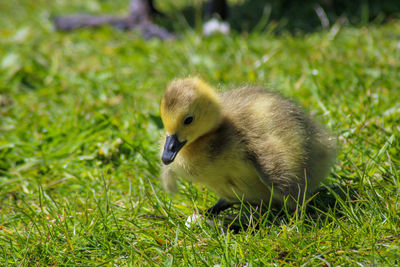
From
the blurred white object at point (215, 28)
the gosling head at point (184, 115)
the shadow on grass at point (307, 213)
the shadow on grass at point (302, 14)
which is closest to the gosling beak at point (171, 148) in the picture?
the gosling head at point (184, 115)

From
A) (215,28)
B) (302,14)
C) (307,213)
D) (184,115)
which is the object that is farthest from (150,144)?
(302,14)

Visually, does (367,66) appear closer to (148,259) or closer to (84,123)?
(84,123)

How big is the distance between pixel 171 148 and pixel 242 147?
0.34 metres

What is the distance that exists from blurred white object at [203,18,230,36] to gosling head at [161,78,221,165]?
2777 mm

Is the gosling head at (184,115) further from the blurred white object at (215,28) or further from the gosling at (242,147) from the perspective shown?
the blurred white object at (215,28)

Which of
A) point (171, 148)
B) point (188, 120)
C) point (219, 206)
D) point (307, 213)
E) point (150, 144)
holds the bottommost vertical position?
point (150, 144)

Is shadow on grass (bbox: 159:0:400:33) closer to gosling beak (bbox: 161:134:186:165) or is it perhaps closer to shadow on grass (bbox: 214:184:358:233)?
shadow on grass (bbox: 214:184:358:233)

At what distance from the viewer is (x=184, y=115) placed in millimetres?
2240

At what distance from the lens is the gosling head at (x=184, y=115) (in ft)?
7.31

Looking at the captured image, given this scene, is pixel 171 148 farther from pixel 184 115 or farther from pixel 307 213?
pixel 307 213

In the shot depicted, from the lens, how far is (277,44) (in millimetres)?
4688

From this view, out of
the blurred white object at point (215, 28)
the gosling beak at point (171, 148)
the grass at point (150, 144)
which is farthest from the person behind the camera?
the blurred white object at point (215, 28)

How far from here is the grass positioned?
200 centimetres

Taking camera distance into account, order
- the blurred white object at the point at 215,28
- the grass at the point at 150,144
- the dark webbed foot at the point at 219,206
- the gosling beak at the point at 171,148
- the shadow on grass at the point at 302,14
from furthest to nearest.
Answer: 1. the shadow on grass at the point at 302,14
2. the blurred white object at the point at 215,28
3. the dark webbed foot at the point at 219,206
4. the gosling beak at the point at 171,148
5. the grass at the point at 150,144
